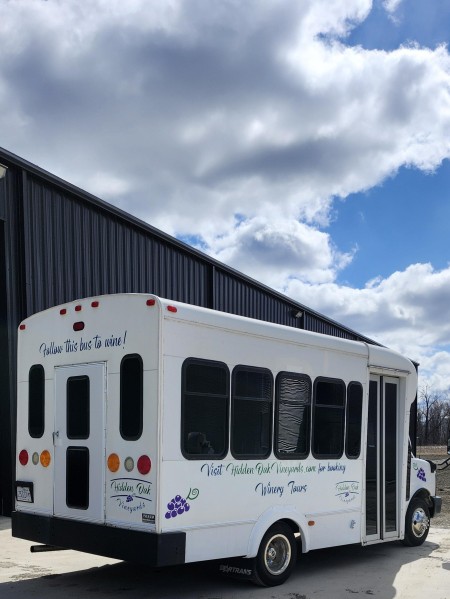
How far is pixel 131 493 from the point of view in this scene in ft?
20.3

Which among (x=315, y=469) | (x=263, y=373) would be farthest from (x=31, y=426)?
(x=315, y=469)

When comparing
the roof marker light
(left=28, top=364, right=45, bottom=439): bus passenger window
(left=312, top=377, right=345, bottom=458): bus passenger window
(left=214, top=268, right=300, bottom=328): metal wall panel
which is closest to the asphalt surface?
the roof marker light

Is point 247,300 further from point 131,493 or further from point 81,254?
point 131,493

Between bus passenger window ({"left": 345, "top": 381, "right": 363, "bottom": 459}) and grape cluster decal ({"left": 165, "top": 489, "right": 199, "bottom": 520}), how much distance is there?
101 inches

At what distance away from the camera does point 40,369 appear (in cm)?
738

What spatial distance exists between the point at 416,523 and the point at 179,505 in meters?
4.61

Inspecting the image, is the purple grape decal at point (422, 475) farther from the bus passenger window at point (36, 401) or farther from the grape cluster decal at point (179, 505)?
the bus passenger window at point (36, 401)

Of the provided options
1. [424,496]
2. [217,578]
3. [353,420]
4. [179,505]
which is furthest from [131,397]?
[424,496]

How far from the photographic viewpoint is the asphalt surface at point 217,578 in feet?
22.4

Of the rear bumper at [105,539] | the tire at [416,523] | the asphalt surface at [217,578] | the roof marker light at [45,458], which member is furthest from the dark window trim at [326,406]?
the roof marker light at [45,458]

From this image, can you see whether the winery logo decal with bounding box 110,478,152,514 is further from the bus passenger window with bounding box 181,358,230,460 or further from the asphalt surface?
the asphalt surface

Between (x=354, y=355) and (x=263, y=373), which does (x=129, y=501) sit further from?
(x=354, y=355)

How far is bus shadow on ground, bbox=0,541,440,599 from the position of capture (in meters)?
6.77

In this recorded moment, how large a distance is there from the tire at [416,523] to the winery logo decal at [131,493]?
464 cm
